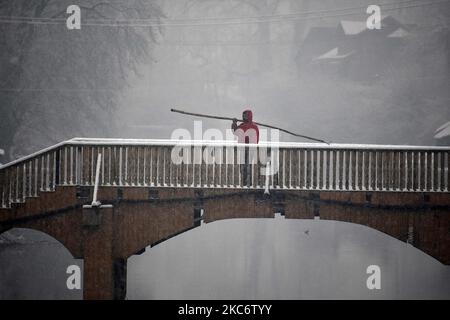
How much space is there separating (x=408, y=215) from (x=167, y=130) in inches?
1437

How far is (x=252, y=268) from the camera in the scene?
83.7ft

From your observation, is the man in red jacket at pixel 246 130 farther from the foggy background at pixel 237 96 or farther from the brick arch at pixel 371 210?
the foggy background at pixel 237 96

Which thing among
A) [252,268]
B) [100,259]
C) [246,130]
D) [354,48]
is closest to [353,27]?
[354,48]

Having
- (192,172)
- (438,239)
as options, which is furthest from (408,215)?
(192,172)

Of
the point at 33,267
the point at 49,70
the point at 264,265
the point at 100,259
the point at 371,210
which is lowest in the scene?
the point at 264,265

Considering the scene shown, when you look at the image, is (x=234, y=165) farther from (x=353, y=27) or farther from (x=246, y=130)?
(x=353, y=27)

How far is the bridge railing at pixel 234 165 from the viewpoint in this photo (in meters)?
11.6

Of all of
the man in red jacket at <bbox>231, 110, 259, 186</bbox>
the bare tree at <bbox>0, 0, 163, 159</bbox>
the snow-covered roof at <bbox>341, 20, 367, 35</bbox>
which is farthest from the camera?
the snow-covered roof at <bbox>341, 20, 367, 35</bbox>

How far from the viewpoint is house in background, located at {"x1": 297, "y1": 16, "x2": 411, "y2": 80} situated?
164ft

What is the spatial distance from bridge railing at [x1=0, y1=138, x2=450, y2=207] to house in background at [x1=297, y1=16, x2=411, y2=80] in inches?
1576

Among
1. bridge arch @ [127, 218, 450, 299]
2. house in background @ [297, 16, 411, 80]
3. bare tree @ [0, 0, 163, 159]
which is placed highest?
house in background @ [297, 16, 411, 80]

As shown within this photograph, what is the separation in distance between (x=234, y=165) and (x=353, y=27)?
151 feet

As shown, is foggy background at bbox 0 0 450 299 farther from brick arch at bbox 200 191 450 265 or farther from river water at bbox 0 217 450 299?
brick arch at bbox 200 191 450 265

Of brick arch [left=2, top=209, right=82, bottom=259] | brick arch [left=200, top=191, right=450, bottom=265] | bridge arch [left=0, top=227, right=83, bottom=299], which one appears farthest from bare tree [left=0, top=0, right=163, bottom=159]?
brick arch [left=200, top=191, right=450, bottom=265]
